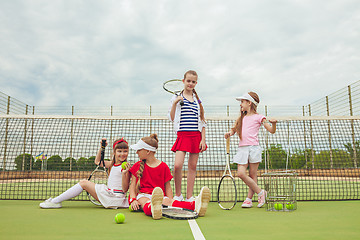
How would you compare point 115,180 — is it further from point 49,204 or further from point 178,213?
point 178,213

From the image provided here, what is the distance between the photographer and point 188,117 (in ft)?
14.4

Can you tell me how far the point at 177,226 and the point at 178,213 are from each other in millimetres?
617

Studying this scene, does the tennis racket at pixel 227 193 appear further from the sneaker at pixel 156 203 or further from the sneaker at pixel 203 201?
the sneaker at pixel 156 203

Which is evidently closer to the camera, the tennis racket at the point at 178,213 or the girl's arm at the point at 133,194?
the tennis racket at the point at 178,213

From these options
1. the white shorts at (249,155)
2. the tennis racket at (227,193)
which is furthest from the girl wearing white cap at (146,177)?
the white shorts at (249,155)

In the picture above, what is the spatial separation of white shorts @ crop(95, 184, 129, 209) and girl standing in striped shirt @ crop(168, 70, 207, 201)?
0.78 metres

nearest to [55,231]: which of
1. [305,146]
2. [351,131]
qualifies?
[305,146]

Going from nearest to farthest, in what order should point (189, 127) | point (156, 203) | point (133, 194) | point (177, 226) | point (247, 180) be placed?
point (177, 226), point (156, 203), point (133, 194), point (247, 180), point (189, 127)

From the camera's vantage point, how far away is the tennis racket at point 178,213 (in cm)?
319

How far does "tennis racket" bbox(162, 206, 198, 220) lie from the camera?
3191mm

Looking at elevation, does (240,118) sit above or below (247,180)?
above

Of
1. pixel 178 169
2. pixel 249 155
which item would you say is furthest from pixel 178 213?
pixel 249 155

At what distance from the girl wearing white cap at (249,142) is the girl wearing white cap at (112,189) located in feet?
4.87

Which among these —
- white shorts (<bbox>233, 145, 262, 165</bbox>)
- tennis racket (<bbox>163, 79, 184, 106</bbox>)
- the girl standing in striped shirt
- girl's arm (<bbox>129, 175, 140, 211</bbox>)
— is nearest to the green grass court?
girl's arm (<bbox>129, 175, 140, 211</bbox>)
